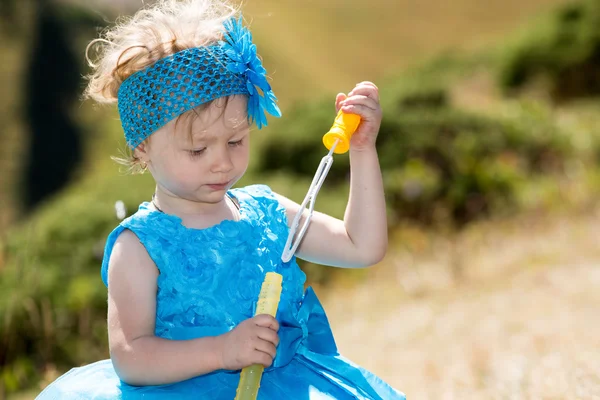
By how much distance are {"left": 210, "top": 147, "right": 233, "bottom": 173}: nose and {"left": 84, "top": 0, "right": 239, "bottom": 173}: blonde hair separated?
0.38ft

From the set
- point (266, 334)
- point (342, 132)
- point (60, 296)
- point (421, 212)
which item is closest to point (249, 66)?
point (342, 132)

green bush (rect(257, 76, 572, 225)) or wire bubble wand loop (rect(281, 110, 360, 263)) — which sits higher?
green bush (rect(257, 76, 572, 225))

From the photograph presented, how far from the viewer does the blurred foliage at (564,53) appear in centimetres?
1195

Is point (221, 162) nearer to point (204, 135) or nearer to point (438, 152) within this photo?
point (204, 135)

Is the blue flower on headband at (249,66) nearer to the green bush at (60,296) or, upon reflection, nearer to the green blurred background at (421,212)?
the green blurred background at (421,212)

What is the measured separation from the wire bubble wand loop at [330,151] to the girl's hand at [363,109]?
0.02m

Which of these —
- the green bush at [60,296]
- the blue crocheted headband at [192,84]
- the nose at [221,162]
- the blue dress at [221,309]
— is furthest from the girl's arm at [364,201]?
the green bush at [60,296]

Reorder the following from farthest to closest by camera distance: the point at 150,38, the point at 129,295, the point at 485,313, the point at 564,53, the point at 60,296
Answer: the point at 564,53, the point at 60,296, the point at 485,313, the point at 150,38, the point at 129,295

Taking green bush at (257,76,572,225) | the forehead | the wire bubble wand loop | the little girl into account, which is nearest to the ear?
the little girl

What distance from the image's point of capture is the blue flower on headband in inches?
73.4

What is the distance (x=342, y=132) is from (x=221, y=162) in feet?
1.03

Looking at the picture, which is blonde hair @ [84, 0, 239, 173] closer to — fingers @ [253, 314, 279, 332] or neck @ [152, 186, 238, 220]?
neck @ [152, 186, 238, 220]

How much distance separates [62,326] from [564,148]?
5.56 metres

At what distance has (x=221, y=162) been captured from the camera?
1.79m
